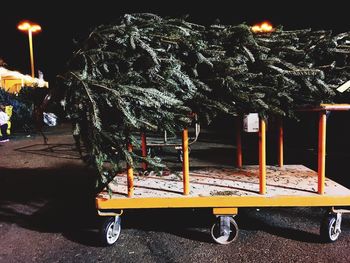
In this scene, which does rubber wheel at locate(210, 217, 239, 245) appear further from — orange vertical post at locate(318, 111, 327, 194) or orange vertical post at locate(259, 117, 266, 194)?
orange vertical post at locate(318, 111, 327, 194)

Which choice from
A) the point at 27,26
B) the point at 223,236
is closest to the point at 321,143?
the point at 223,236

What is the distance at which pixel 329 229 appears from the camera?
379cm

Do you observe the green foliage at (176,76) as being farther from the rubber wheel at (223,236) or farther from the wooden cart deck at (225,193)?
the rubber wheel at (223,236)

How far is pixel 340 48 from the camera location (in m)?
3.82

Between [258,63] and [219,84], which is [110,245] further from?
[258,63]

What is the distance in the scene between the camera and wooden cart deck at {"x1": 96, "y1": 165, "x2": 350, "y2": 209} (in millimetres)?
3662

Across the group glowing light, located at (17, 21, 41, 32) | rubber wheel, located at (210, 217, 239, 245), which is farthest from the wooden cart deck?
glowing light, located at (17, 21, 41, 32)

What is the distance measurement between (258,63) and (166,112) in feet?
3.81

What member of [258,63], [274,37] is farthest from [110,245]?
[274,37]

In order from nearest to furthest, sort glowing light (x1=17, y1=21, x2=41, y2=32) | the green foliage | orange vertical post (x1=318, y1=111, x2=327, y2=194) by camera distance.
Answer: the green foliage, orange vertical post (x1=318, y1=111, x2=327, y2=194), glowing light (x1=17, y1=21, x2=41, y2=32)

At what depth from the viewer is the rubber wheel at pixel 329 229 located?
3.79 meters

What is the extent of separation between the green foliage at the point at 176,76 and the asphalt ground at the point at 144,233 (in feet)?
3.32

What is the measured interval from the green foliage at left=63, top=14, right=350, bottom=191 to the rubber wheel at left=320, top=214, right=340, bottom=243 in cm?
132

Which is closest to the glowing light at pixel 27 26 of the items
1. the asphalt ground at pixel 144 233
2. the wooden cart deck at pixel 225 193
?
the asphalt ground at pixel 144 233
